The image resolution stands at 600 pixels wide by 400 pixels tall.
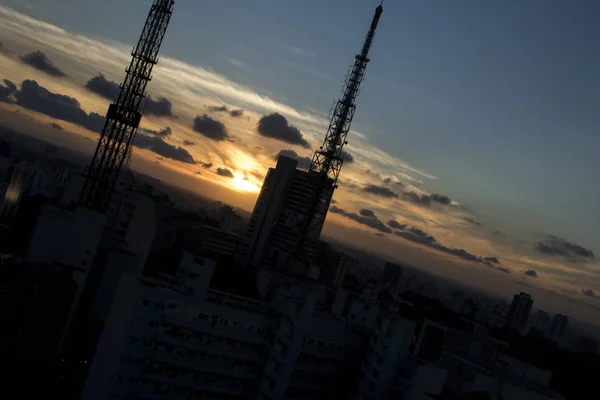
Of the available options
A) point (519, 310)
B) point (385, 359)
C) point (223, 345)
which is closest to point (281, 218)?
point (385, 359)

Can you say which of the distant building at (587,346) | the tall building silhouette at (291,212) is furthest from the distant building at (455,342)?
the distant building at (587,346)

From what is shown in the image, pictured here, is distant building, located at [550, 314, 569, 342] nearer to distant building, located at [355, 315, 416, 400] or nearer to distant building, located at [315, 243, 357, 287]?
distant building, located at [315, 243, 357, 287]

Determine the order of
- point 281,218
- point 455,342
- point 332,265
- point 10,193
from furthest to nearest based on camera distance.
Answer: point 332,265, point 281,218, point 455,342, point 10,193

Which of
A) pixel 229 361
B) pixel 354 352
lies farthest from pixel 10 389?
pixel 354 352

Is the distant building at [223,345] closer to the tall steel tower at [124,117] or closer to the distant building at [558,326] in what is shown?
the tall steel tower at [124,117]

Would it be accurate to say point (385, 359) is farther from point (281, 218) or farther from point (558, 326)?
point (558, 326)
